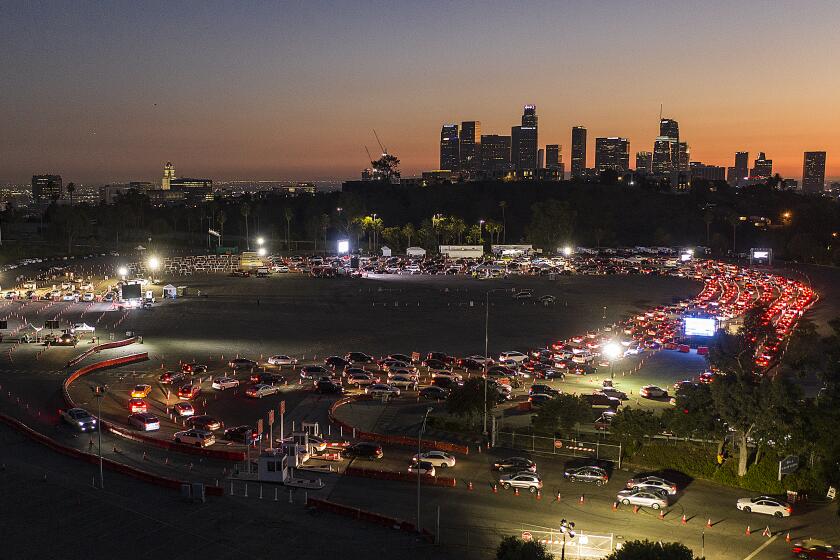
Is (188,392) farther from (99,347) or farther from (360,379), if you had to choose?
(99,347)

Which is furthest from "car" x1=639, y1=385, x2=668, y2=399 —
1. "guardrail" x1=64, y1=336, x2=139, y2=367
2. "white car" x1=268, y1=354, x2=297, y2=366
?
"guardrail" x1=64, y1=336, x2=139, y2=367

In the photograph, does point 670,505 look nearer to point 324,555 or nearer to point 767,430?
point 767,430

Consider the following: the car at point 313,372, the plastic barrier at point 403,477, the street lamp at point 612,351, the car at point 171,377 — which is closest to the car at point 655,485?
the plastic barrier at point 403,477

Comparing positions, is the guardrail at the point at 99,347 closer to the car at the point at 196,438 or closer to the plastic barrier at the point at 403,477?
the car at the point at 196,438

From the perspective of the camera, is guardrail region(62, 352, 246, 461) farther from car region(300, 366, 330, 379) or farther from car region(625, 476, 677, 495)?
car region(625, 476, 677, 495)

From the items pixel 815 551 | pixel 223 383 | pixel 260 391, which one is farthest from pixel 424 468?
pixel 223 383

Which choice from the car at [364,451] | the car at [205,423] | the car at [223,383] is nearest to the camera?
the car at [364,451]

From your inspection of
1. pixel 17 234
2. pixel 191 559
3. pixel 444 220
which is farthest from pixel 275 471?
pixel 17 234
